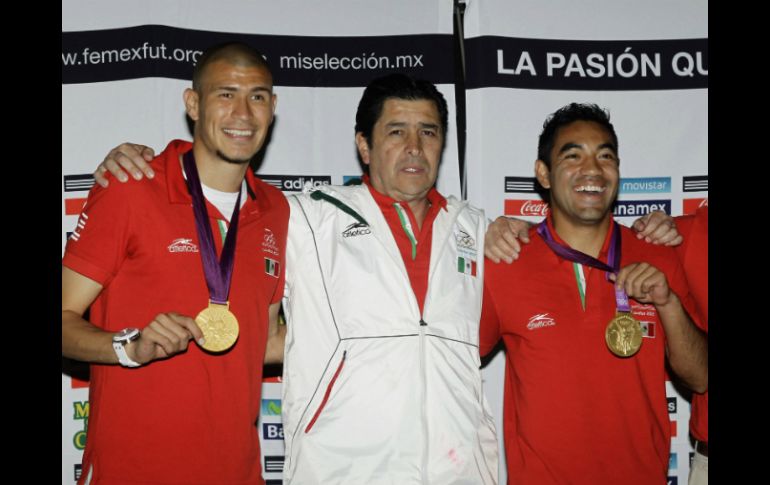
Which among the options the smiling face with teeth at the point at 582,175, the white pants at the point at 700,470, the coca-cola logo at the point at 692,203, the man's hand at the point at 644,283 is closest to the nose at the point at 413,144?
the smiling face with teeth at the point at 582,175

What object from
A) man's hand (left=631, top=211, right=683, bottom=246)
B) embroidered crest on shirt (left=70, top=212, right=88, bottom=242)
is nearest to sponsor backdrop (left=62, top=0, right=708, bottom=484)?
man's hand (left=631, top=211, right=683, bottom=246)

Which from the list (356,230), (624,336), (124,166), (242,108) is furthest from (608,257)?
(124,166)

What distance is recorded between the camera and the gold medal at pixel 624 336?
268cm

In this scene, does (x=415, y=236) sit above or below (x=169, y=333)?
above

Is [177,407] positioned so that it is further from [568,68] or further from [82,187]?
[568,68]

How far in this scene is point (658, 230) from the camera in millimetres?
2922

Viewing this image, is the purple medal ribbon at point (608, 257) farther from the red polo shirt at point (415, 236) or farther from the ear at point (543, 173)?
the red polo shirt at point (415, 236)

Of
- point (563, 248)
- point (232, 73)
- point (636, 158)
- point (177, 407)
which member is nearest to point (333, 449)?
point (177, 407)

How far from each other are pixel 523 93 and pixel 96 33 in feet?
7.41

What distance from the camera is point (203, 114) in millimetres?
2693

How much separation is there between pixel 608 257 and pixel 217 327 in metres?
1.47

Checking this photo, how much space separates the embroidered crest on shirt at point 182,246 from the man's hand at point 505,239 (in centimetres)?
111

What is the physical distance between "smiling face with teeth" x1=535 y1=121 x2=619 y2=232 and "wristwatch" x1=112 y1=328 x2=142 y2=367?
163 centimetres

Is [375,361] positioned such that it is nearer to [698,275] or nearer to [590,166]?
[590,166]
